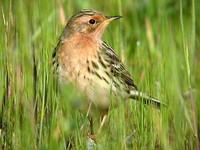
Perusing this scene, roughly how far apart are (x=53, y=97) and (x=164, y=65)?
0.97 meters

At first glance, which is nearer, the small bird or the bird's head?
the small bird

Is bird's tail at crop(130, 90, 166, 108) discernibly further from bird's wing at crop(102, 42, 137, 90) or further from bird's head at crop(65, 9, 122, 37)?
bird's head at crop(65, 9, 122, 37)

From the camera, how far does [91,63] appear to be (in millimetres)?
6414

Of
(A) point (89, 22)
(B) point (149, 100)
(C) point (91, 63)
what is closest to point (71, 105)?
(B) point (149, 100)

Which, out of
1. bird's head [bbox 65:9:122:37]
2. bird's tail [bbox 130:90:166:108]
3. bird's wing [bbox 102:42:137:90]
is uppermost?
bird's head [bbox 65:9:122:37]

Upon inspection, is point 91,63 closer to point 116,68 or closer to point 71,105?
point 116,68

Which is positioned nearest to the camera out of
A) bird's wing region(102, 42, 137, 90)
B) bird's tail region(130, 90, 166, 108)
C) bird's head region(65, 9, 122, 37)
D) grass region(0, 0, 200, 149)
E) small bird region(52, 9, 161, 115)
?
grass region(0, 0, 200, 149)

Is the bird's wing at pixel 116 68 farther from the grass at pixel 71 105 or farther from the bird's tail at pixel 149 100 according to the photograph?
the bird's tail at pixel 149 100

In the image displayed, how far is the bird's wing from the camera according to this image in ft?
21.6

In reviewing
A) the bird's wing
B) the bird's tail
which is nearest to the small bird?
the bird's wing

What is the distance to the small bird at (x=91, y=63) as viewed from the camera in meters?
6.27

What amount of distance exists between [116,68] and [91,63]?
32 centimetres

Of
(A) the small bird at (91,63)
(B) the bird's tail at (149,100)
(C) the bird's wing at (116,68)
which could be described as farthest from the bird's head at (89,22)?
(B) the bird's tail at (149,100)

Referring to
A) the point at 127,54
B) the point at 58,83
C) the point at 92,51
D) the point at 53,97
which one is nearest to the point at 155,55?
the point at 127,54
